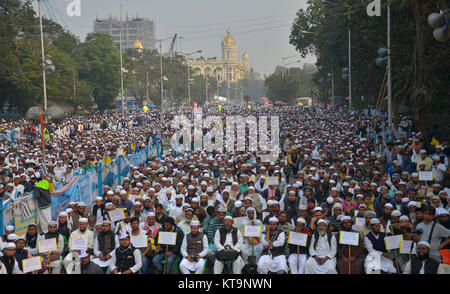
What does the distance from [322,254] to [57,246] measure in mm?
4486

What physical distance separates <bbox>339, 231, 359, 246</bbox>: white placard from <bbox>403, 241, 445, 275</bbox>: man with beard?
83 cm

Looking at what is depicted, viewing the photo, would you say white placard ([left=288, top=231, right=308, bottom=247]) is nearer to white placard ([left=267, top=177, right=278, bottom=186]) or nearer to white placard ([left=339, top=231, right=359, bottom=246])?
white placard ([left=339, top=231, right=359, bottom=246])

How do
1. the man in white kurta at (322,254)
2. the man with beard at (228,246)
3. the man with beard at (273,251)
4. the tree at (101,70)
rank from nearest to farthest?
the man in white kurta at (322,254) → the man with beard at (273,251) → the man with beard at (228,246) → the tree at (101,70)

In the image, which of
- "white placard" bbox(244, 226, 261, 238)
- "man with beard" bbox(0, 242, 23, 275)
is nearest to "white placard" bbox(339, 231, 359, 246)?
"white placard" bbox(244, 226, 261, 238)

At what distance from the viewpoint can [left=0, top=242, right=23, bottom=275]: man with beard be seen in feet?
28.6

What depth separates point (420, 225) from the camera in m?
9.95

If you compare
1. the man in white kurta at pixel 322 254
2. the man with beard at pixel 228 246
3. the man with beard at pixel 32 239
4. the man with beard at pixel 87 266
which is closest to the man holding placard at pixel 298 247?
the man in white kurta at pixel 322 254

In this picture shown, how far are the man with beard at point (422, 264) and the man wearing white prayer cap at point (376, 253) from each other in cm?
46

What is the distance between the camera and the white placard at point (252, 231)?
964cm

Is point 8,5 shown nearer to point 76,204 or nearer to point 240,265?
point 76,204

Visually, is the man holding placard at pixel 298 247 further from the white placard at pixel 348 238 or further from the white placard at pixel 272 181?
the white placard at pixel 272 181

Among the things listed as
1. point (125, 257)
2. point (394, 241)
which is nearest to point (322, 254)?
point (394, 241)

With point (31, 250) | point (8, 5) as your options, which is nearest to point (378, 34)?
point (31, 250)

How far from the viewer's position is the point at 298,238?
9.27m
